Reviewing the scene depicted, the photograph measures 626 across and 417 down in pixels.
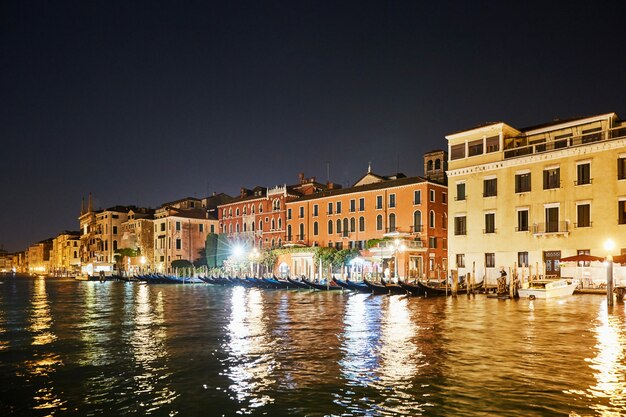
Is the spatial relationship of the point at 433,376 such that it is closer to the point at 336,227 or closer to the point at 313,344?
the point at 313,344

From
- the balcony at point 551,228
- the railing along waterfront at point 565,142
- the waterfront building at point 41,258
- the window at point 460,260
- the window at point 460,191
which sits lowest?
the waterfront building at point 41,258

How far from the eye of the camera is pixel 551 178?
31.4 metres

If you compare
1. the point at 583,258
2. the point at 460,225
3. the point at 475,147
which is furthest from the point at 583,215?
the point at 475,147

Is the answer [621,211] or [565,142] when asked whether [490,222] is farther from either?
[621,211]

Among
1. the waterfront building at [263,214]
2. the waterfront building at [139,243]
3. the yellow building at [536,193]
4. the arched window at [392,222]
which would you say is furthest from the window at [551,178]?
the waterfront building at [139,243]

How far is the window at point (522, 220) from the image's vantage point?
32.4 m

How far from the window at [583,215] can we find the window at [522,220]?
A: 10.0 feet

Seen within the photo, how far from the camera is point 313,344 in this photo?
46.2 feet

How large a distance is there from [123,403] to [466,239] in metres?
29.8

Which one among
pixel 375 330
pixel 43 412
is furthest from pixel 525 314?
pixel 43 412

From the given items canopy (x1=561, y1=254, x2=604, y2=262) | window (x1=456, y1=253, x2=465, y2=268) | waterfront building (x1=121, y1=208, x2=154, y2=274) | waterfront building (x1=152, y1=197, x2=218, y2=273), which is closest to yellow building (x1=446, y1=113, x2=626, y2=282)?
window (x1=456, y1=253, x2=465, y2=268)

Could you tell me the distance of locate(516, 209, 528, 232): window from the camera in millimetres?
32375

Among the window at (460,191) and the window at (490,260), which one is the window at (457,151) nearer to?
the window at (460,191)

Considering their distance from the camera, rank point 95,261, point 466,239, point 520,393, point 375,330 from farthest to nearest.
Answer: point 95,261 → point 466,239 → point 375,330 → point 520,393
